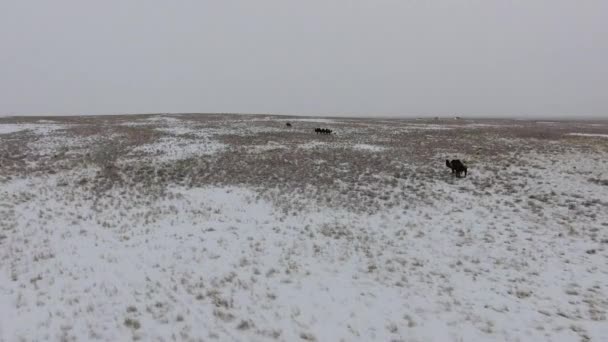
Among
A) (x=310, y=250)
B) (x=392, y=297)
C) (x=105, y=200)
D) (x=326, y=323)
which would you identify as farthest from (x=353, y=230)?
(x=105, y=200)

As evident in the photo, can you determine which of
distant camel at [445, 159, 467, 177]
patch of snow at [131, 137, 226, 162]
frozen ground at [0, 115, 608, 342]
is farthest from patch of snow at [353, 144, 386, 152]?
patch of snow at [131, 137, 226, 162]

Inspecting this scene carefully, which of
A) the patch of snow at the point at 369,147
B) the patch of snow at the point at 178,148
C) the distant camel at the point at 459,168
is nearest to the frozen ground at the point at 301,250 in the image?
the distant camel at the point at 459,168

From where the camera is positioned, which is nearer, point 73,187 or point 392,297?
point 392,297

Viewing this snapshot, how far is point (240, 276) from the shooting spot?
923 cm

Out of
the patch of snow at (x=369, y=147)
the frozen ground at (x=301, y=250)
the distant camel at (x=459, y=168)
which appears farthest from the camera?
the patch of snow at (x=369, y=147)

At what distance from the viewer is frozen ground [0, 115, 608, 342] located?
7.21 m

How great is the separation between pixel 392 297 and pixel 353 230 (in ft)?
14.8

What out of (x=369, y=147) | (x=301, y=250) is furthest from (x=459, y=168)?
(x=301, y=250)

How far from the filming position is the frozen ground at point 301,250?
7211 millimetres

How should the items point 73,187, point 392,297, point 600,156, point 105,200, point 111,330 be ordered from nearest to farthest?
1. point 111,330
2. point 392,297
3. point 105,200
4. point 73,187
5. point 600,156

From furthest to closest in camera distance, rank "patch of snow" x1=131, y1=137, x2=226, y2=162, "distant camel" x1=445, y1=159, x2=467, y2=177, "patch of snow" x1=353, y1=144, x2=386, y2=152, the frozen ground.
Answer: "patch of snow" x1=353, y1=144, x2=386, y2=152 → "patch of snow" x1=131, y1=137, x2=226, y2=162 → "distant camel" x1=445, y1=159, x2=467, y2=177 → the frozen ground

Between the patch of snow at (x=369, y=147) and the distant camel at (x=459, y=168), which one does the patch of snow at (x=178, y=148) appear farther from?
the distant camel at (x=459, y=168)

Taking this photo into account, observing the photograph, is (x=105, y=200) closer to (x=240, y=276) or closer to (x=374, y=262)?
(x=240, y=276)

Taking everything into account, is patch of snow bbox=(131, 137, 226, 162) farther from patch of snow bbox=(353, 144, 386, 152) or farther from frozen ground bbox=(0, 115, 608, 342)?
patch of snow bbox=(353, 144, 386, 152)
